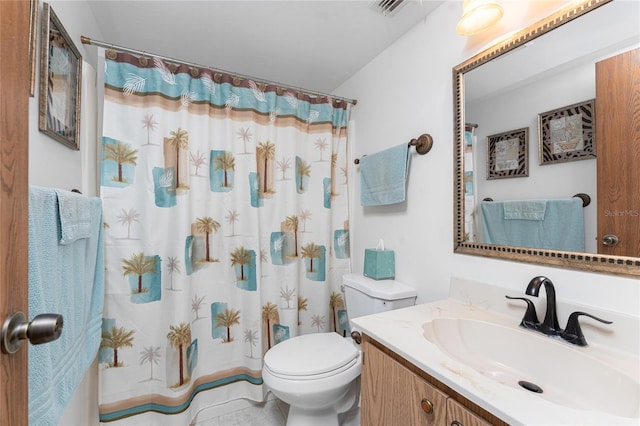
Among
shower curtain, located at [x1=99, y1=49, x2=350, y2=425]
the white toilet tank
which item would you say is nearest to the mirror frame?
the white toilet tank

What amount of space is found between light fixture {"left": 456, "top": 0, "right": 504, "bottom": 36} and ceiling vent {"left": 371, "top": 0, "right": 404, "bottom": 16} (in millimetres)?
372

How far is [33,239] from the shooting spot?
676 mm

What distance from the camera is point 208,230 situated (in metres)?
1.59

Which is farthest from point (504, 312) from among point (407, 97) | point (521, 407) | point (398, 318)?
point (407, 97)

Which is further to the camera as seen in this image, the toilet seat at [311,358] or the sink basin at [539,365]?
the toilet seat at [311,358]

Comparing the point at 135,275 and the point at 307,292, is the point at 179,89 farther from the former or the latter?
the point at 307,292

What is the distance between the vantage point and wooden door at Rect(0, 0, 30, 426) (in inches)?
15.7

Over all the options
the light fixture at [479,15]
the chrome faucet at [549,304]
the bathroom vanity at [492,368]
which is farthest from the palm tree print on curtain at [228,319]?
the light fixture at [479,15]

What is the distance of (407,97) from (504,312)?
3.77 feet

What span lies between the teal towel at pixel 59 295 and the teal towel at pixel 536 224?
1.46 m

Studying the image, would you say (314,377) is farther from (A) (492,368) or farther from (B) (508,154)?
(B) (508,154)

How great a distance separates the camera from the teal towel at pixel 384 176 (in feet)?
4.82

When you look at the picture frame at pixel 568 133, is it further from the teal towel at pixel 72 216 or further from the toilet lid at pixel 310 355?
the teal towel at pixel 72 216

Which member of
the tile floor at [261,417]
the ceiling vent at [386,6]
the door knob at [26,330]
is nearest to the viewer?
the door knob at [26,330]
